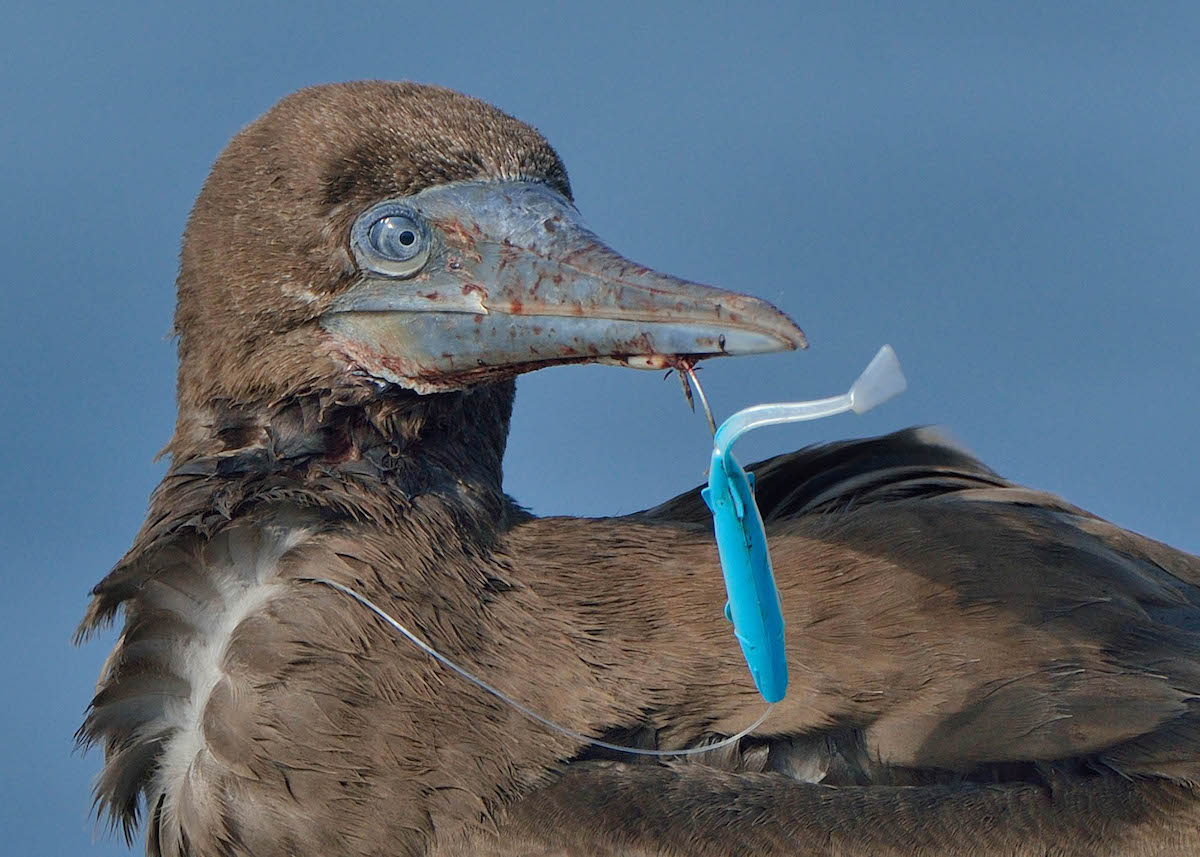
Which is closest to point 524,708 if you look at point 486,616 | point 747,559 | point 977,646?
point 486,616

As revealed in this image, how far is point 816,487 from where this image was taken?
9.77 feet

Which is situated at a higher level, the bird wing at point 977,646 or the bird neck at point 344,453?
the bird neck at point 344,453

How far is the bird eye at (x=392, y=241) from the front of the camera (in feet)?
8.14

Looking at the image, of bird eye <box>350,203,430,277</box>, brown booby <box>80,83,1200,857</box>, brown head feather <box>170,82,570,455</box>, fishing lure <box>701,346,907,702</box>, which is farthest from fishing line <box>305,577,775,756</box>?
bird eye <box>350,203,430,277</box>

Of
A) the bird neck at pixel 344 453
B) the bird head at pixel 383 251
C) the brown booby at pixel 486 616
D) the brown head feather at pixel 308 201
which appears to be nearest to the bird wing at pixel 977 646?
the brown booby at pixel 486 616

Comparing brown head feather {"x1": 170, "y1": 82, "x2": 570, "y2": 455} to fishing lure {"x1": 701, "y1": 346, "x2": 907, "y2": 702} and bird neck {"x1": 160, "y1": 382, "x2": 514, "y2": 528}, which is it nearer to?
bird neck {"x1": 160, "y1": 382, "x2": 514, "y2": 528}

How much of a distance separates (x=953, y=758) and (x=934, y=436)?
79 centimetres

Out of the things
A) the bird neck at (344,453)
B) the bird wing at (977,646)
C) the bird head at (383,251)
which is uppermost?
the bird head at (383,251)

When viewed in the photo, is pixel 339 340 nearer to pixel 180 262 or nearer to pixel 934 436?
pixel 180 262

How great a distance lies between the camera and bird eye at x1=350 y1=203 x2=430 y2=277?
2480 mm

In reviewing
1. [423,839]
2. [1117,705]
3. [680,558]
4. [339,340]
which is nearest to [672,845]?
[423,839]

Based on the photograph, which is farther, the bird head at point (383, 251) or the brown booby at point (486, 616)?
the bird head at point (383, 251)

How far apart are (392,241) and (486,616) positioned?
1.90ft

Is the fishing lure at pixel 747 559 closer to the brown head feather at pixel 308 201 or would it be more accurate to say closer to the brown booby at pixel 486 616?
the brown booby at pixel 486 616
